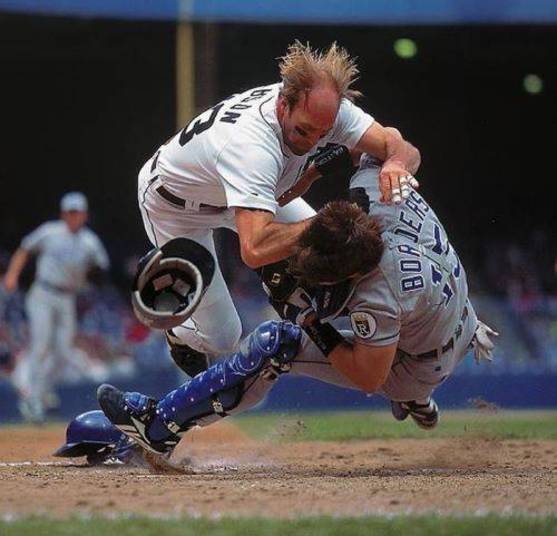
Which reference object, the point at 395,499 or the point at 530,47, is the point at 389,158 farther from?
the point at 530,47

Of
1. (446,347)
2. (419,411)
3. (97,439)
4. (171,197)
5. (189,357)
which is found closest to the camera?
(446,347)

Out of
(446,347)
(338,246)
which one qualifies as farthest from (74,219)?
(338,246)

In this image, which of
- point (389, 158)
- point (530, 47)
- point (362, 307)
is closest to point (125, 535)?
point (362, 307)

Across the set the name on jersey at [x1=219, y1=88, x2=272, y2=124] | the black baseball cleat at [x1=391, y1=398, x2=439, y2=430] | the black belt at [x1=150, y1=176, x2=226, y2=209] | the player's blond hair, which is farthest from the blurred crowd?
the player's blond hair

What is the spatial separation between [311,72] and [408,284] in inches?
41.9

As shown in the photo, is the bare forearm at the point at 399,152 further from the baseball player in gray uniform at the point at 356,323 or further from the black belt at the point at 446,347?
the black belt at the point at 446,347

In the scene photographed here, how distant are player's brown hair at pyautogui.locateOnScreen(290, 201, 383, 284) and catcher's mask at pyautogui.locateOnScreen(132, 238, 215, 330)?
2.71ft

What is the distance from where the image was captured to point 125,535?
429 cm

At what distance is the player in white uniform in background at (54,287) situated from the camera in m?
12.9

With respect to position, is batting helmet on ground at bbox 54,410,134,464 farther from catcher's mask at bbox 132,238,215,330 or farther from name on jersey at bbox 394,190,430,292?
name on jersey at bbox 394,190,430,292

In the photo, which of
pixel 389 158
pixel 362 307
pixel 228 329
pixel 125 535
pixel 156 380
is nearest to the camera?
pixel 125 535

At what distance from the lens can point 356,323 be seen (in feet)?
18.1

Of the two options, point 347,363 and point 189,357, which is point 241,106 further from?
point 189,357

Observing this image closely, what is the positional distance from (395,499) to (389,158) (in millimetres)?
1766
